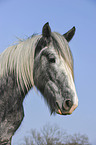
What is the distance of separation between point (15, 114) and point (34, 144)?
80.8 ft

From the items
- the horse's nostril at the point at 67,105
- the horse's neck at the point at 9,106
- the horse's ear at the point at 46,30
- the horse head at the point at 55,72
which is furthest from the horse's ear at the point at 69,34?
the horse's nostril at the point at 67,105

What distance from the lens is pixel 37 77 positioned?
360 centimetres

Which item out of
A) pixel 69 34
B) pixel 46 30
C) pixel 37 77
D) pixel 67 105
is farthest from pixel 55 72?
pixel 69 34

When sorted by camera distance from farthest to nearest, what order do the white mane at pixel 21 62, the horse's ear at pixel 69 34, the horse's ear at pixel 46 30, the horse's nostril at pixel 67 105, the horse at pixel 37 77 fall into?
1. the horse's ear at pixel 69 34
2. the horse's ear at pixel 46 30
3. the white mane at pixel 21 62
4. the horse at pixel 37 77
5. the horse's nostril at pixel 67 105

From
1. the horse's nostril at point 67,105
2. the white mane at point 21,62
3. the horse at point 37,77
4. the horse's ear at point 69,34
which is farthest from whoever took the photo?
the horse's ear at point 69,34

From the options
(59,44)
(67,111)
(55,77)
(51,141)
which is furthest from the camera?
(51,141)

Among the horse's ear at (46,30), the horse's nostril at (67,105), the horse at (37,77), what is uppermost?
the horse's ear at (46,30)

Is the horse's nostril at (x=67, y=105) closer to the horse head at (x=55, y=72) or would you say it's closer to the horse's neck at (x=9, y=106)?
the horse head at (x=55, y=72)

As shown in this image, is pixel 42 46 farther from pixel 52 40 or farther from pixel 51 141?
pixel 51 141

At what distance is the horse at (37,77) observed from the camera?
3.28 meters

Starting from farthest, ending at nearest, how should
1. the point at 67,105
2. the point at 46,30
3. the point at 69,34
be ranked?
the point at 69,34
the point at 46,30
the point at 67,105

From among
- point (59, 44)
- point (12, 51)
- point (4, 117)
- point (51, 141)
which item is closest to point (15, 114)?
point (4, 117)

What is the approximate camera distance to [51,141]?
85.7ft

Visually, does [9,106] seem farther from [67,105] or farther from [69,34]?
[69,34]
